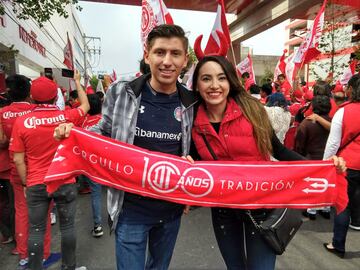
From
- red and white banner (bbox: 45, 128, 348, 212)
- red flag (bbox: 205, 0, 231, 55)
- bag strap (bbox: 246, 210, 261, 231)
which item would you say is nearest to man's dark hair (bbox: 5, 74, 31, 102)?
red and white banner (bbox: 45, 128, 348, 212)

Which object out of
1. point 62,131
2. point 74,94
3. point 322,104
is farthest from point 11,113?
point 74,94

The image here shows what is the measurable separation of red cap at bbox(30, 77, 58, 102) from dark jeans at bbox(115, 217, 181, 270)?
1616 millimetres

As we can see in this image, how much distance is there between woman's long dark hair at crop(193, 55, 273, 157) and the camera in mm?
2110

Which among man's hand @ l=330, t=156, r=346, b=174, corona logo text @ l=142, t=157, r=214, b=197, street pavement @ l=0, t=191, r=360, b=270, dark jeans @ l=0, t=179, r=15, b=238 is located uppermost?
man's hand @ l=330, t=156, r=346, b=174

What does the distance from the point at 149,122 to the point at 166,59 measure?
41 centimetres

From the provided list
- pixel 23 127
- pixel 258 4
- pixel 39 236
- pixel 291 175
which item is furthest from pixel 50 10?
pixel 258 4

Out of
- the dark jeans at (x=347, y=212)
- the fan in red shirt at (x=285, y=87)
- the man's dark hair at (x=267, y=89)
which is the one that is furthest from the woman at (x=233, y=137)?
the fan in red shirt at (x=285, y=87)

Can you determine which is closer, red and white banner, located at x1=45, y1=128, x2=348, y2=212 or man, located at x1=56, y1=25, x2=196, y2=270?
man, located at x1=56, y1=25, x2=196, y2=270

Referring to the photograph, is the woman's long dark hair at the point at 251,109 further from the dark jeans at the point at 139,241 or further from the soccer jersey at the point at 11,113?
the soccer jersey at the point at 11,113

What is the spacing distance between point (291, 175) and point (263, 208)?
0.30m

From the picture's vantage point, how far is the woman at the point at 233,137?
2111mm

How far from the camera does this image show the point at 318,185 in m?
2.22

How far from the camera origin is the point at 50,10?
715cm

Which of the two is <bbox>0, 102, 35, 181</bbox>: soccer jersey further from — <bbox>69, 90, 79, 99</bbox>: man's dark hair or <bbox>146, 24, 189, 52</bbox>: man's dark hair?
<bbox>69, 90, 79, 99</bbox>: man's dark hair
